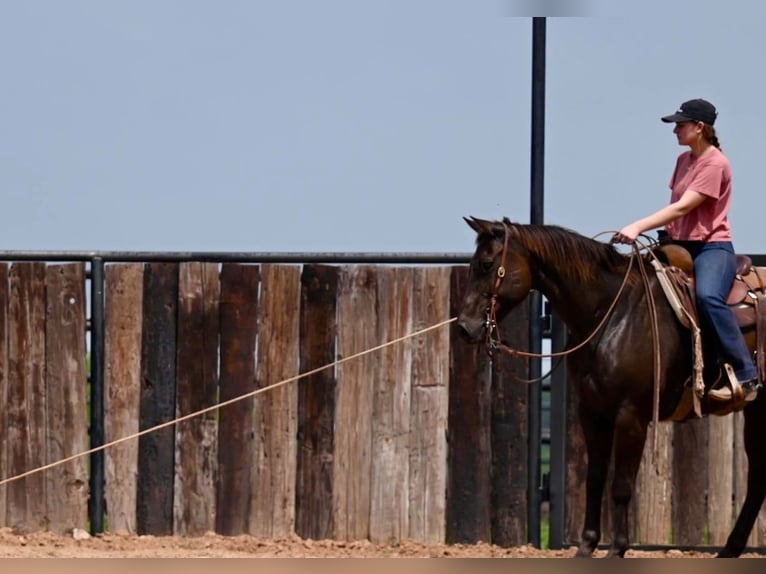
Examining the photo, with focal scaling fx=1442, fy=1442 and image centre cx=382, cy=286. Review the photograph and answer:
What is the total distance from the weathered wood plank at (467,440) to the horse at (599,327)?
1151 mm

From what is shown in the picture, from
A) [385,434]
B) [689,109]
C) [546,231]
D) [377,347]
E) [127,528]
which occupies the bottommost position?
[127,528]

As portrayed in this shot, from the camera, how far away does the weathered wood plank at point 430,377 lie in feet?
30.4

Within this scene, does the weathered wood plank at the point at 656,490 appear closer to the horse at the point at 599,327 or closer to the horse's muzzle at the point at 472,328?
the horse at the point at 599,327

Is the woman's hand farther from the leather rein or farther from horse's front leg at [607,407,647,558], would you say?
horse's front leg at [607,407,647,558]

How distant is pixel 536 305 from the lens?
933 centimetres

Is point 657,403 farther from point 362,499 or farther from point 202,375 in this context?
point 202,375

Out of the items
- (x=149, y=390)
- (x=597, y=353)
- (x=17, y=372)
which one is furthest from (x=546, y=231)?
(x=17, y=372)

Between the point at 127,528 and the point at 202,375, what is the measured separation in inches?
43.7

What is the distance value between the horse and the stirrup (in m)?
0.13

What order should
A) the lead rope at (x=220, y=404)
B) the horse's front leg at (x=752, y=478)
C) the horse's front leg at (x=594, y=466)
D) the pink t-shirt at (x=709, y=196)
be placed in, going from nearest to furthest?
the pink t-shirt at (x=709, y=196) < the horse's front leg at (x=594, y=466) < the horse's front leg at (x=752, y=478) < the lead rope at (x=220, y=404)

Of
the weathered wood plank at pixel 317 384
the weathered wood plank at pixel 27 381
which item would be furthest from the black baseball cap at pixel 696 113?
the weathered wood plank at pixel 27 381

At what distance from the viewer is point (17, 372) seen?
9.34 meters

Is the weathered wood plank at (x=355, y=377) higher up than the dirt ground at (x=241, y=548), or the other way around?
the weathered wood plank at (x=355, y=377)

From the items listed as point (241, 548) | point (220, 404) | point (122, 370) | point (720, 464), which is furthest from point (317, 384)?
point (720, 464)
